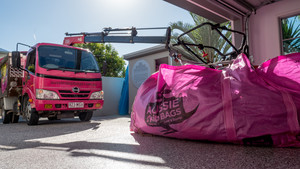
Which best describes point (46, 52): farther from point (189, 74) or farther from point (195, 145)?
point (195, 145)

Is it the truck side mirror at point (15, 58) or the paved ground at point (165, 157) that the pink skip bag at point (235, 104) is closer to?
the paved ground at point (165, 157)

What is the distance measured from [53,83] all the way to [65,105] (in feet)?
1.74

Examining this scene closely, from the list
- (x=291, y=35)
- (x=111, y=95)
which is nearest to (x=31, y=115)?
(x=111, y=95)

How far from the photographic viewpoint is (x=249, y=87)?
5.19 feet

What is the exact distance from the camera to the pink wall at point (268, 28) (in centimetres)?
409

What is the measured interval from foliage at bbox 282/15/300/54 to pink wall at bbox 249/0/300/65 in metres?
0.15

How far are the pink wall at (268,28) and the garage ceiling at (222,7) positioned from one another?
17cm

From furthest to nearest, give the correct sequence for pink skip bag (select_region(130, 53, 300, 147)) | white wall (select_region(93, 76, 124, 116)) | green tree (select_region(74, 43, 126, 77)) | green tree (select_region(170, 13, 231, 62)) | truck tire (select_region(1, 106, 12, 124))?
green tree (select_region(74, 43, 126, 77)) → white wall (select_region(93, 76, 124, 116)) → green tree (select_region(170, 13, 231, 62)) → truck tire (select_region(1, 106, 12, 124)) → pink skip bag (select_region(130, 53, 300, 147))

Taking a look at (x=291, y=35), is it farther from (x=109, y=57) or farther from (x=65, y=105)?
(x=109, y=57)

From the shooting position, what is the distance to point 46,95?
4.27 meters

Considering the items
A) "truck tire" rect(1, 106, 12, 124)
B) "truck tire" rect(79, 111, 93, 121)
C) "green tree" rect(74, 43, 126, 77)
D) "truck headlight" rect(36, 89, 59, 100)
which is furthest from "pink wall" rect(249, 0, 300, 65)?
"green tree" rect(74, 43, 126, 77)

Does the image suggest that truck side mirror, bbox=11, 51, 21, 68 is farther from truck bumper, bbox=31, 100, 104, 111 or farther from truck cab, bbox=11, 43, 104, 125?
truck bumper, bbox=31, 100, 104, 111

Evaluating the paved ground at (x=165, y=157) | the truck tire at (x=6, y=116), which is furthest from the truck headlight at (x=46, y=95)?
the paved ground at (x=165, y=157)

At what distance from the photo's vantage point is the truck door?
4.49m
